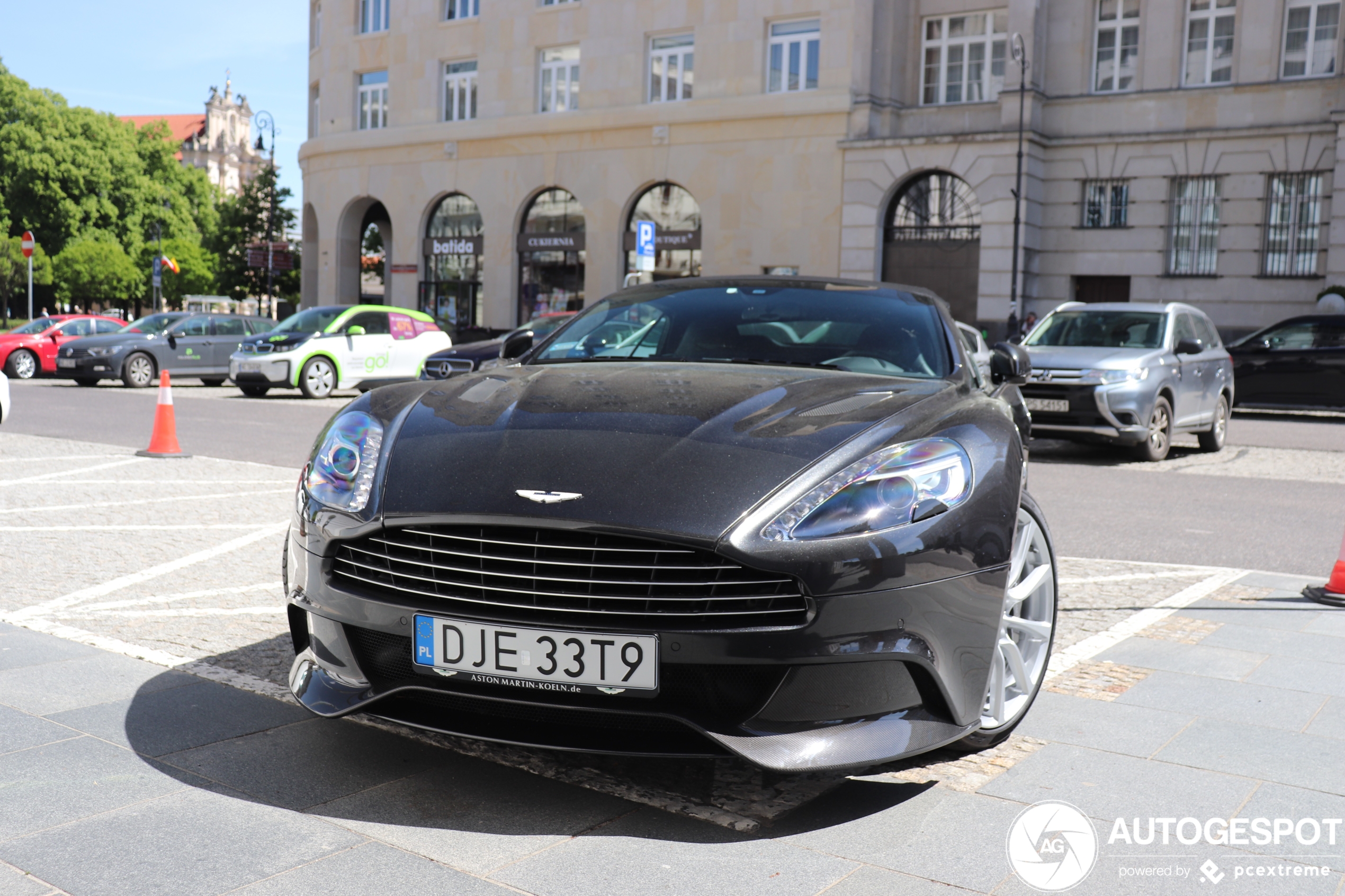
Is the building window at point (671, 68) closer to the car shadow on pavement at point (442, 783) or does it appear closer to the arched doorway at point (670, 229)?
the arched doorway at point (670, 229)

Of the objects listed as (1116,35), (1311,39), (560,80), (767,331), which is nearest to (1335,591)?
(767,331)

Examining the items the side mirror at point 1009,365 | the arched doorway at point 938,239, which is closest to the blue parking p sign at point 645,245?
the arched doorway at point 938,239

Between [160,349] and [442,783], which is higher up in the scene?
[160,349]

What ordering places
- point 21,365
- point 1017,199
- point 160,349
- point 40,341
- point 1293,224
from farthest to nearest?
1. point 1017,199
2. point 1293,224
3. point 40,341
4. point 21,365
5. point 160,349

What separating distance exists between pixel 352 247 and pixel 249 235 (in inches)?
1072

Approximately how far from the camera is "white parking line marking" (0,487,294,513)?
7.54 metres

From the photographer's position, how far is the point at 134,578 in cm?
558

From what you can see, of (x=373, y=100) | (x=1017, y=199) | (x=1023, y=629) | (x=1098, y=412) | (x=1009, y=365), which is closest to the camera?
(x=1023, y=629)

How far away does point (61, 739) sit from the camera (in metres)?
3.32

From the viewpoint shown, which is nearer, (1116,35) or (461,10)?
(1116,35)

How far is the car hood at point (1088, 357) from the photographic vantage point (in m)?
12.2

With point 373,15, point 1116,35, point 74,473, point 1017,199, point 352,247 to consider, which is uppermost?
point 373,15

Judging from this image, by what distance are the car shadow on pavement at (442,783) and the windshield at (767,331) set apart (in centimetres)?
146

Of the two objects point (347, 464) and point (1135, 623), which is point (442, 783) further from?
point (1135, 623)
